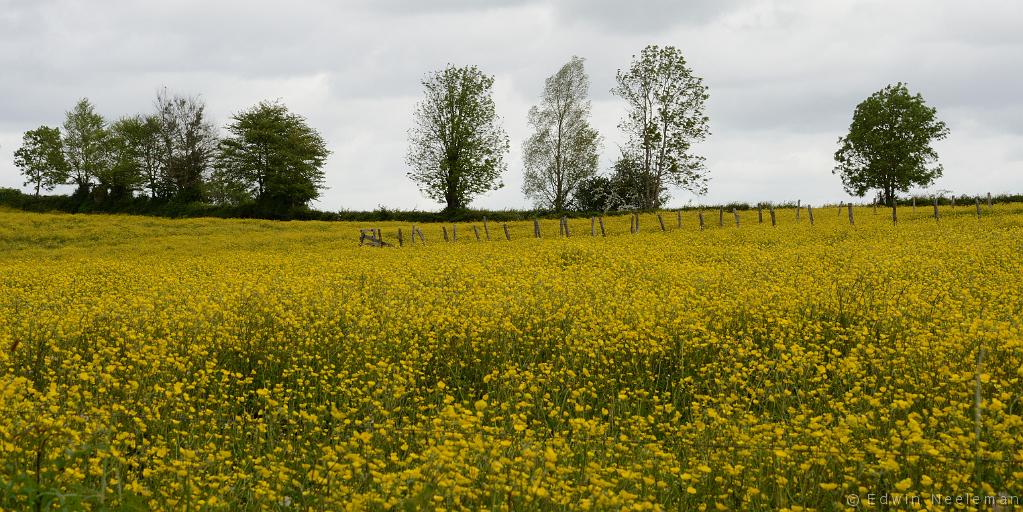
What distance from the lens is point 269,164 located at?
67.6 metres

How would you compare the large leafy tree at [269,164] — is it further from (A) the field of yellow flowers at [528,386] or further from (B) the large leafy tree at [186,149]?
(A) the field of yellow flowers at [528,386]

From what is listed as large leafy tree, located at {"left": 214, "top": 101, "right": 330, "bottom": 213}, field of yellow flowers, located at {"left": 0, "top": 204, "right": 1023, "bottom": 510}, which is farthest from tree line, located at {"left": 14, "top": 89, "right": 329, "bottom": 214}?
field of yellow flowers, located at {"left": 0, "top": 204, "right": 1023, "bottom": 510}

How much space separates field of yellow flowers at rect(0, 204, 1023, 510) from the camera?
191 inches

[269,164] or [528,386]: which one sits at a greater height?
[269,164]

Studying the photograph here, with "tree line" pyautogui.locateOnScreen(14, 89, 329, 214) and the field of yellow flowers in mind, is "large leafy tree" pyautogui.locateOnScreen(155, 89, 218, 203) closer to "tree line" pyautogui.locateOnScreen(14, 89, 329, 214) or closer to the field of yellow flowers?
"tree line" pyautogui.locateOnScreen(14, 89, 329, 214)

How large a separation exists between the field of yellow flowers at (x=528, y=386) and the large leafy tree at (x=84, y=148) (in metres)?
63.9

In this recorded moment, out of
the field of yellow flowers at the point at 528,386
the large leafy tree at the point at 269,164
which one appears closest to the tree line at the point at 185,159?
the large leafy tree at the point at 269,164

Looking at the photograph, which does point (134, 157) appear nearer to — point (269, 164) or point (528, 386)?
point (269, 164)

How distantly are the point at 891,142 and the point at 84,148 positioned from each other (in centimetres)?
8193

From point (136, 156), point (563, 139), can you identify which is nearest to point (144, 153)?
point (136, 156)

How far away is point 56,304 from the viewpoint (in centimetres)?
1297

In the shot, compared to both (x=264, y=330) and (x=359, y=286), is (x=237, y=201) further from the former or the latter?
(x=264, y=330)

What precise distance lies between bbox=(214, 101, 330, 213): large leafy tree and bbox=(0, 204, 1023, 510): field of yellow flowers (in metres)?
46.9

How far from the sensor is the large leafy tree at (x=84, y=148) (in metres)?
76.8
